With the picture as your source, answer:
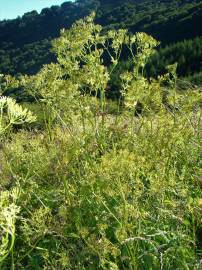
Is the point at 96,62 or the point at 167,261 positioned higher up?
the point at 96,62

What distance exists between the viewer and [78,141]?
5.12m

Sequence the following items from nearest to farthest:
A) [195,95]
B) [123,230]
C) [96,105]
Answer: [123,230] → [195,95] → [96,105]

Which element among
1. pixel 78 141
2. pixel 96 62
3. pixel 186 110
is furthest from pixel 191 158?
pixel 96 62

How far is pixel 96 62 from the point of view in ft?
19.6

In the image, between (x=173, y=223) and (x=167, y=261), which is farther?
(x=173, y=223)

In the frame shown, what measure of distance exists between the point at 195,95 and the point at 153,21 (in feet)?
577

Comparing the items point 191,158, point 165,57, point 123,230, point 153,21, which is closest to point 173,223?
point 123,230

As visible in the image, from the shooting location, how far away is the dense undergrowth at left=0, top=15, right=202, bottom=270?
12.6 feet

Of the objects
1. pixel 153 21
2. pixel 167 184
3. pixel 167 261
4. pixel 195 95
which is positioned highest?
pixel 195 95

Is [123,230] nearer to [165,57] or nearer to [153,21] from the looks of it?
[165,57]

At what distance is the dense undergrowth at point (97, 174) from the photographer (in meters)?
3.85

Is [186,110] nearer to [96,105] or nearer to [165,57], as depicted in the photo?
[96,105]

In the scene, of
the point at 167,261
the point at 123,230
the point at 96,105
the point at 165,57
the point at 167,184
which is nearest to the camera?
the point at 123,230

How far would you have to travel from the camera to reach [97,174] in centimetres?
445
